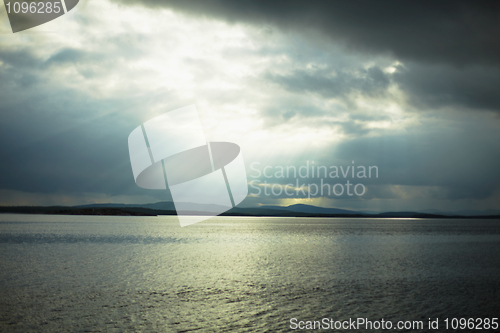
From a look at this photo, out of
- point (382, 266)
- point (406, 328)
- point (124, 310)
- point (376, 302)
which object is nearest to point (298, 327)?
point (406, 328)

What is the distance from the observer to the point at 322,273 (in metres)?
29.2

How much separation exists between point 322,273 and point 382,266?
8.46 metres

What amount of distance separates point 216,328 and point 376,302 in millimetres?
10059

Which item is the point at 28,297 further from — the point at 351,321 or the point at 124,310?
the point at 351,321

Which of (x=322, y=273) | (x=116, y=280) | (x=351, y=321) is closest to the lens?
(x=351, y=321)

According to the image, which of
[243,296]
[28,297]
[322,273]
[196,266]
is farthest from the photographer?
[196,266]

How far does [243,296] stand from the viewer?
20.4 m

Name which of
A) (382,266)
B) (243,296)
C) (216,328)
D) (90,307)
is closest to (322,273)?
(382,266)

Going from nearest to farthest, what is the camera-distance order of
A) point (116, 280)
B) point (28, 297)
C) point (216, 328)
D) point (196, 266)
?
1. point (216, 328)
2. point (28, 297)
3. point (116, 280)
4. point (196, 266)

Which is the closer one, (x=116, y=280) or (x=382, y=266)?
(x=116, y=280)

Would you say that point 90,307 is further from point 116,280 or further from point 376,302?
point 376,302

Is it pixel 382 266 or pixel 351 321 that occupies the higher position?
pixel 351 321

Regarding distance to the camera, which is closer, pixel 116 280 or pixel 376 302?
pixel 376 302

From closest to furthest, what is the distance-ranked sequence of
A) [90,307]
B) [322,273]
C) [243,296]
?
[90,307] → [243,296] → [322,273]
